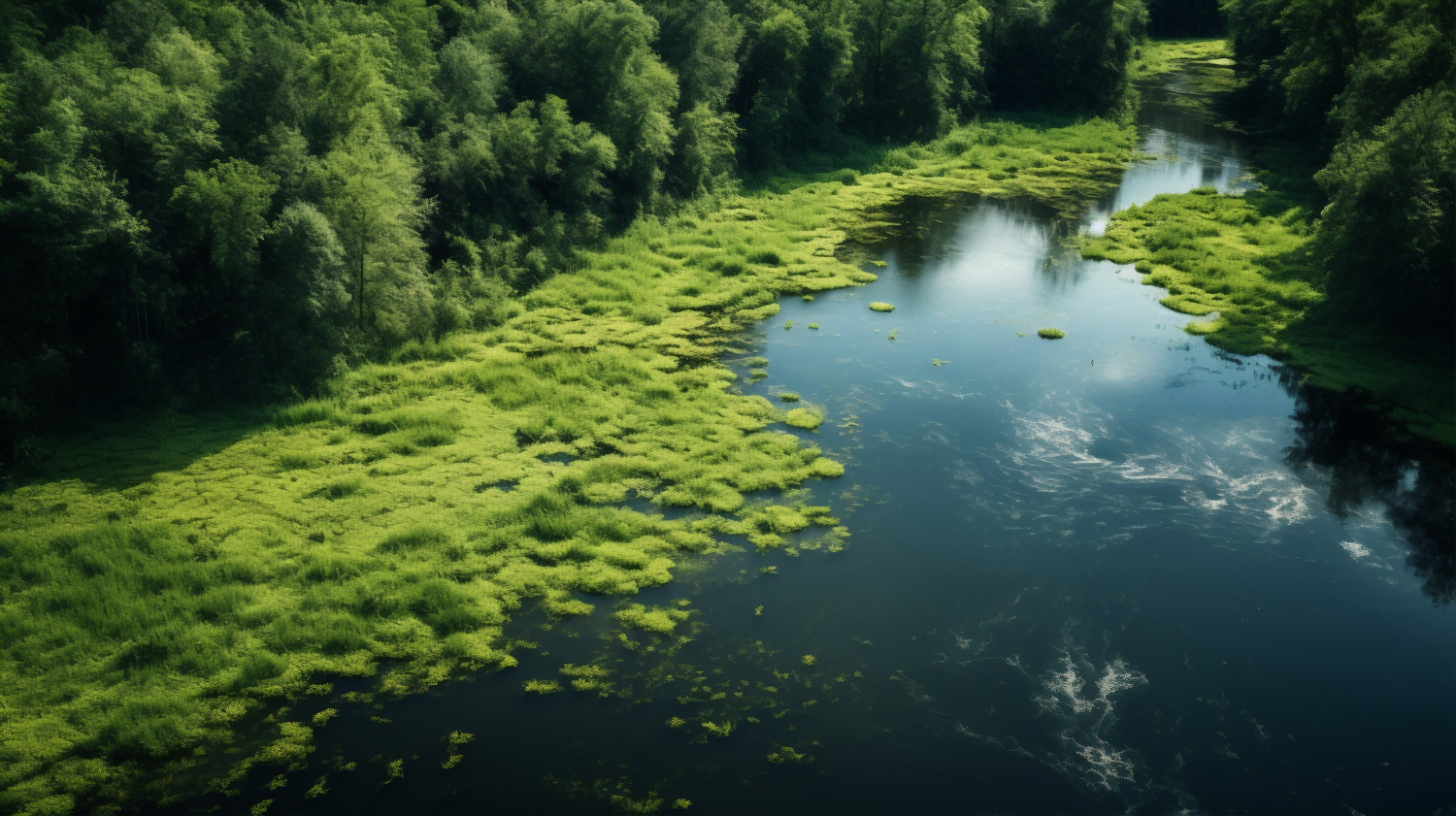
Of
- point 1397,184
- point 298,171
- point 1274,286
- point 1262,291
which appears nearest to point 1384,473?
point 1397,184

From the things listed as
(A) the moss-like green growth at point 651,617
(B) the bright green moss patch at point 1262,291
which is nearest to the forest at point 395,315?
(A) the moss-like green growth at point 651,617

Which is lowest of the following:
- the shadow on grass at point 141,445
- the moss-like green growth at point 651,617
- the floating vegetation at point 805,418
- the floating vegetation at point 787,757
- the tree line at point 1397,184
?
the floating vegetation at point 787,757

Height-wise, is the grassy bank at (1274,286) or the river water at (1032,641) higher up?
the grassy bank at (1274,286)

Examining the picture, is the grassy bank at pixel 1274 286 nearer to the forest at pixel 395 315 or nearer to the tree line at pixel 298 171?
the forest at pixel 395 315

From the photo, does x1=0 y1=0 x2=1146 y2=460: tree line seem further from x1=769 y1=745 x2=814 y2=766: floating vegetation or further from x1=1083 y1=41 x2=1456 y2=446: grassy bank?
x1=1083 y1=41 x2=1456 y2=446: grassy bank

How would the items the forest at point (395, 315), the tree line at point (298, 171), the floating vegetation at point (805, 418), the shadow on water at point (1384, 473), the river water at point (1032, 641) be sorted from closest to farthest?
the river water at point (1032, 641) < the forest at point (395, 315) < the shadow on water at point (1384, 473) < the tree line at point (298, 171) < the floating vegetation at point (805, 418)

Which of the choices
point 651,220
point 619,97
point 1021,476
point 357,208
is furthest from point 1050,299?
point 357,208

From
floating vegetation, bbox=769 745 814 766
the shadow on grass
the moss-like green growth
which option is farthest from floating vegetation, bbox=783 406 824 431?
the shadow on grass

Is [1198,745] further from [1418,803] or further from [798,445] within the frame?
[798,445]
